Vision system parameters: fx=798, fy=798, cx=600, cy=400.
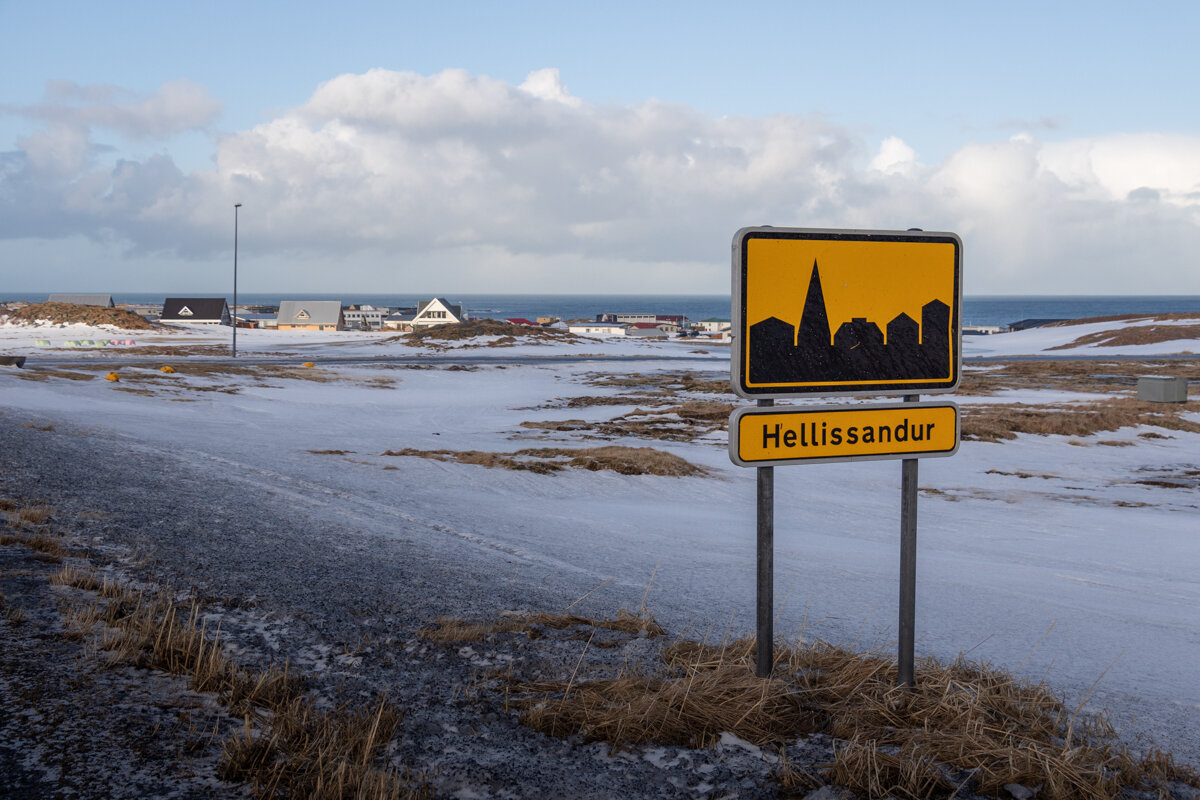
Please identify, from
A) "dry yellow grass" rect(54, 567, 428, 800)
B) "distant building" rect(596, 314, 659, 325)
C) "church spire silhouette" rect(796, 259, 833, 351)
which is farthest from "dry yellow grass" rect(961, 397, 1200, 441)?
"distant building" rect(596, 314, 659, 325)

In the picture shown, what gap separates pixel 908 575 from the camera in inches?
181

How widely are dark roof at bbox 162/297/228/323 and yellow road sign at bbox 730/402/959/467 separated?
453 ft

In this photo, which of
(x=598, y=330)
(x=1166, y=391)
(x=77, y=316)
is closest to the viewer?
(x=1166, y=391)

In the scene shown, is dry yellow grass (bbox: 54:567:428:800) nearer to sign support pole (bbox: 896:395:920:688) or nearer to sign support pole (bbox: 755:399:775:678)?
sign support pole (bbox: 755:399:775:678)

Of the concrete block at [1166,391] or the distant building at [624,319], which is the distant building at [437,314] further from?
the concrete block at [1166,391]

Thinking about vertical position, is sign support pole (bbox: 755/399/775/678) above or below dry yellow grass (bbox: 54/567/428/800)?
above

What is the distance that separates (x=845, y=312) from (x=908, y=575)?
5.12 ft

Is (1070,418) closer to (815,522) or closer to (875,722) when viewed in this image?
(815,522)

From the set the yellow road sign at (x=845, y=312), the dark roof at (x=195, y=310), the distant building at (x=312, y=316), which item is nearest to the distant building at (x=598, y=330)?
the distant building at (x=312, y=316)

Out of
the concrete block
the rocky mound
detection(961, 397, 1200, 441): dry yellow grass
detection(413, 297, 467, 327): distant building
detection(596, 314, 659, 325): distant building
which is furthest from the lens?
detection(596, 314, 659, 325): distant building

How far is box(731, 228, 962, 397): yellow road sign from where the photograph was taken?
171 inches

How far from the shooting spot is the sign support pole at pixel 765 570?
4383mm

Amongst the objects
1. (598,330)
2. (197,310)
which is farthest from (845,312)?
(197,310)

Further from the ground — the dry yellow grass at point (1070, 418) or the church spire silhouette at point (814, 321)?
the church spire silhouette at point (814, 321)
